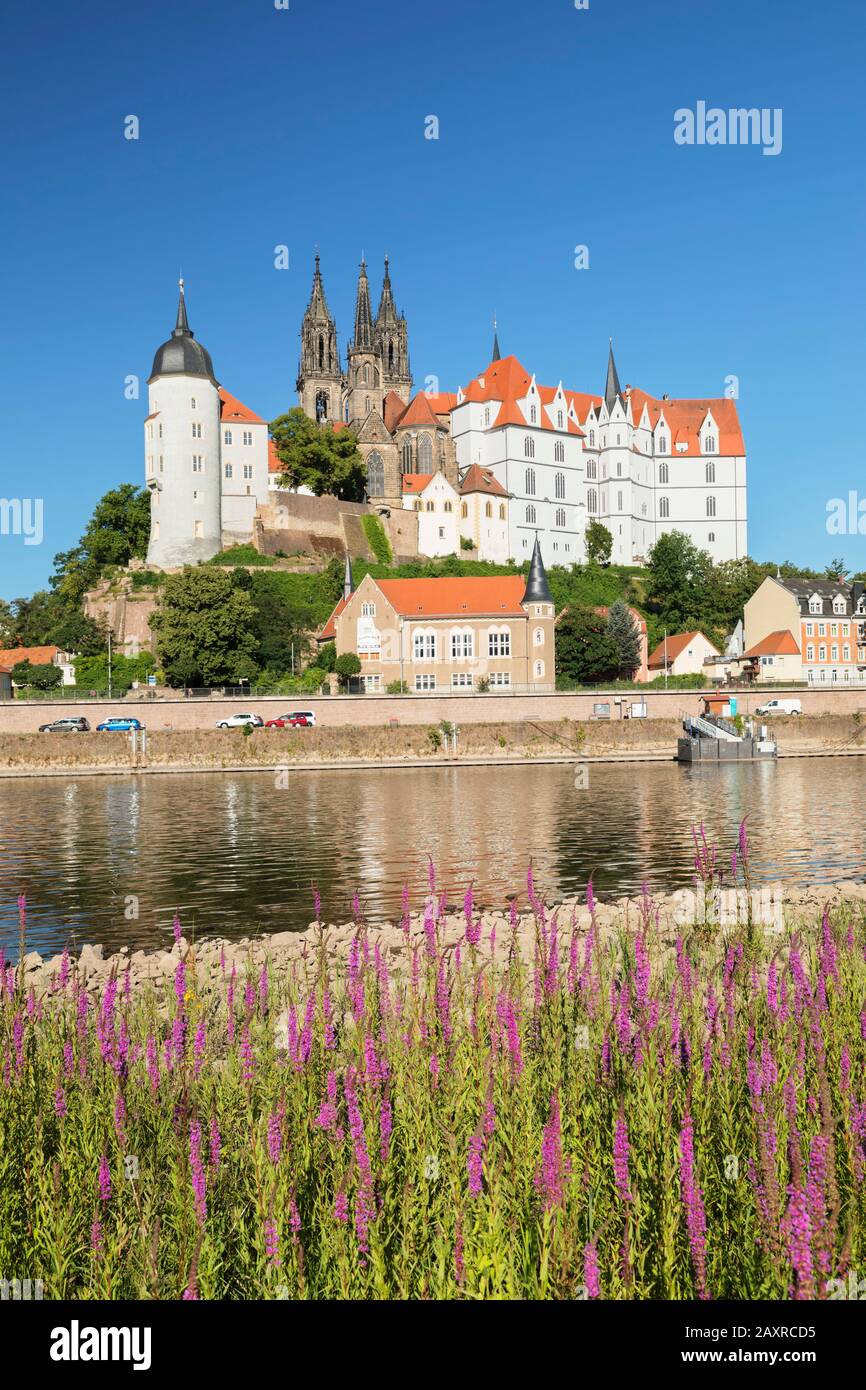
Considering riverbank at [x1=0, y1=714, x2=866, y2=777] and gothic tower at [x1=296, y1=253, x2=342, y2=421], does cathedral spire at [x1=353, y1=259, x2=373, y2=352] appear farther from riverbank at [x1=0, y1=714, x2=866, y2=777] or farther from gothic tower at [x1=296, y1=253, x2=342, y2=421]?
riverbank at [x1=0, y1=714, x2=866, y2=777]

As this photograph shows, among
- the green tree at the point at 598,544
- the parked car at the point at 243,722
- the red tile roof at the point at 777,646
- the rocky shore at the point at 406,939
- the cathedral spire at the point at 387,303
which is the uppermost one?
the cathedral spire at the point at 387,303

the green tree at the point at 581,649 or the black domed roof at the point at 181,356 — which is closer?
A: the green tree at the point at 581,649

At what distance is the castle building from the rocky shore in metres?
93.5

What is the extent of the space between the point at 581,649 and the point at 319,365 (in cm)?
7365

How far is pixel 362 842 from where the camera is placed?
109 feet

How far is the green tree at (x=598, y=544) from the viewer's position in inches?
5541

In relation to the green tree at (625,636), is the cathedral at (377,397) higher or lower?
higher

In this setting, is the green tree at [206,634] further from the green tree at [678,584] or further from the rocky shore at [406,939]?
the rocky shore at [406,939]

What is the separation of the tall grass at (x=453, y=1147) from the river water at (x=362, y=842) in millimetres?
11412

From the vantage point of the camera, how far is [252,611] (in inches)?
3391

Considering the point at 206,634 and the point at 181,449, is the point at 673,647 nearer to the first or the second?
the point at 206,634

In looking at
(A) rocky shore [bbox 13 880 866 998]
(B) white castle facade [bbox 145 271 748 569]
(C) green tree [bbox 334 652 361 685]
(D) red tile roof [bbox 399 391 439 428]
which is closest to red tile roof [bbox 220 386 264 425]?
(B) white castle facade [bbox 145 271 748 569]

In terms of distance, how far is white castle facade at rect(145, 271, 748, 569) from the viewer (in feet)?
357

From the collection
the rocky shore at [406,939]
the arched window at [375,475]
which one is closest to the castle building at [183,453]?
the arched window at [375,475]
